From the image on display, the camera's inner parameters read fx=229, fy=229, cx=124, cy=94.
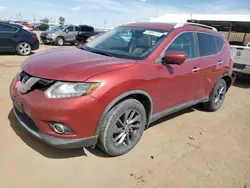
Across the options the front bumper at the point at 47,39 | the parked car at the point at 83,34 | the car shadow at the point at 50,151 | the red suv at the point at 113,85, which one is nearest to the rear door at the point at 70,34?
the parked car at the point at 83,34

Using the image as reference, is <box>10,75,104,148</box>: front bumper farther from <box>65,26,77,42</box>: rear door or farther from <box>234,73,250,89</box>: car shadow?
<box>65,26,77,42</box>: rear door

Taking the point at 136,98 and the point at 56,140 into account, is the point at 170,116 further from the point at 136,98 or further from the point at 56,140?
the point at 56,140

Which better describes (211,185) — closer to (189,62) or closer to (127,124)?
(127,124)

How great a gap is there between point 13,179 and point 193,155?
7.62 feet

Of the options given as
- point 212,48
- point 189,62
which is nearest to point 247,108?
point 212,48

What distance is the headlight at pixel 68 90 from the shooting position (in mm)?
2457

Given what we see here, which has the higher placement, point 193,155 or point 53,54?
point 53,54

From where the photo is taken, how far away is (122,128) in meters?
2.99

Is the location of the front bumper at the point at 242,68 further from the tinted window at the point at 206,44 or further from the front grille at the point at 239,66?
the tinted window at the point at 206,44

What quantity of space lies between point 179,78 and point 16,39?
8899 millimetres

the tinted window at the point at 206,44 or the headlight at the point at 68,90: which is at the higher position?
the tinted window at the point at 206,44

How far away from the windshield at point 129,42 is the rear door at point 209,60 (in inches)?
40.5

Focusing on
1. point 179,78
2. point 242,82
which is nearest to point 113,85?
point 179,78

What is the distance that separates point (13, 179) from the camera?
96.7 inches
